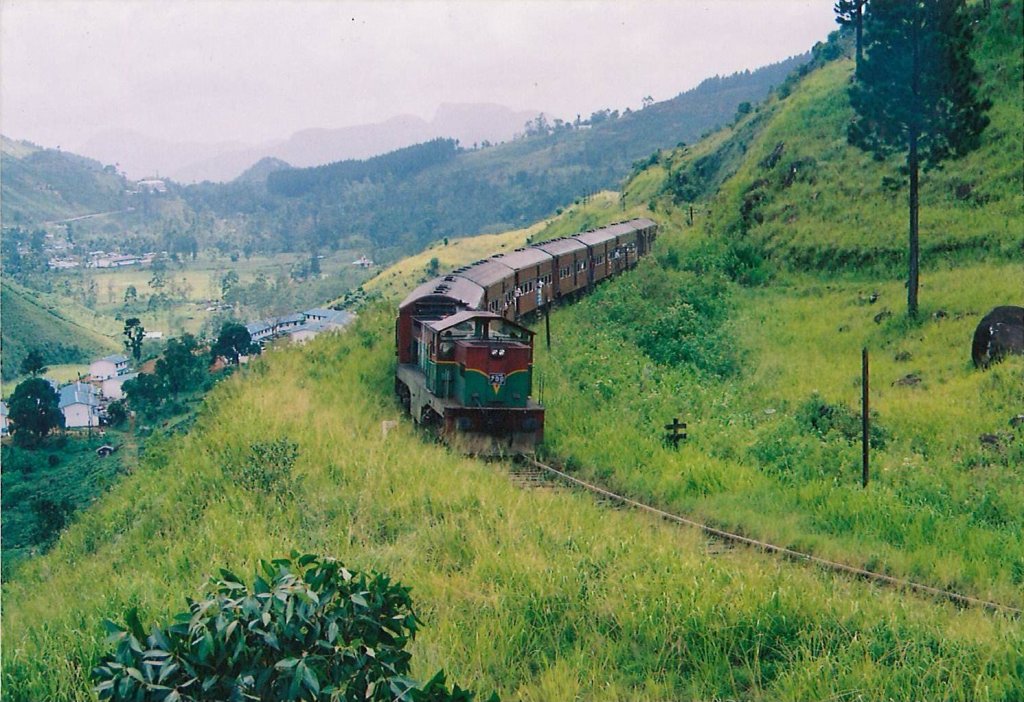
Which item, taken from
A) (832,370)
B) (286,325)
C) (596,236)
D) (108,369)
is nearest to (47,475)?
(108,369)

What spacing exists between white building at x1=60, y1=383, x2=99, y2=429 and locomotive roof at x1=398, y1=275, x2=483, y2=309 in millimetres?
20410

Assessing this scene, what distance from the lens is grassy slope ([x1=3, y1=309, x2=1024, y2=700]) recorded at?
7.54 meters

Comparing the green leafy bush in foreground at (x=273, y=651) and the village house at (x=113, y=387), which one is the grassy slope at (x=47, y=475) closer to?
the village house at (x=113, y=387)

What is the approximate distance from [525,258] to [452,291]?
746 cm

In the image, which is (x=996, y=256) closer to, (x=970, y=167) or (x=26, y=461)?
(x=970, y=167)

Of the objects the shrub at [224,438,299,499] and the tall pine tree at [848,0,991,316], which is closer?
the shrub at [224,438,299,499]

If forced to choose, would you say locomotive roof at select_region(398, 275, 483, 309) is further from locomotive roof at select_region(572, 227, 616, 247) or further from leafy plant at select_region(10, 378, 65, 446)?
leafy plant at select_region(10, 378, 65, 446)

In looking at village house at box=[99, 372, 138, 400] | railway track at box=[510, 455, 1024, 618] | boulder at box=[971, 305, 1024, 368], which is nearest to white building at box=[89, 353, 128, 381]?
village house at box=[99, 372, 138, 400]

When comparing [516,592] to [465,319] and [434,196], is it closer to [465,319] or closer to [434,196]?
[465,319]

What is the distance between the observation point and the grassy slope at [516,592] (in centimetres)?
754

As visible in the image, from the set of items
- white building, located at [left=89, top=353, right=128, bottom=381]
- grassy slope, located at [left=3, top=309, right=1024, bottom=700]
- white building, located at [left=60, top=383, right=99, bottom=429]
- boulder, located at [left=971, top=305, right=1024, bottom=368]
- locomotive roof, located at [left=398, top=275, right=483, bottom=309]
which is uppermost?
locomotive roof, located at [left=398, top=275, right=483, bottom=309]

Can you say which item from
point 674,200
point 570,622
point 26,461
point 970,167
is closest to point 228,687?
point 570,622

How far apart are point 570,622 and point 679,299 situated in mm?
23397

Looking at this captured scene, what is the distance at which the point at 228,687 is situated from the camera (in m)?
4.67
